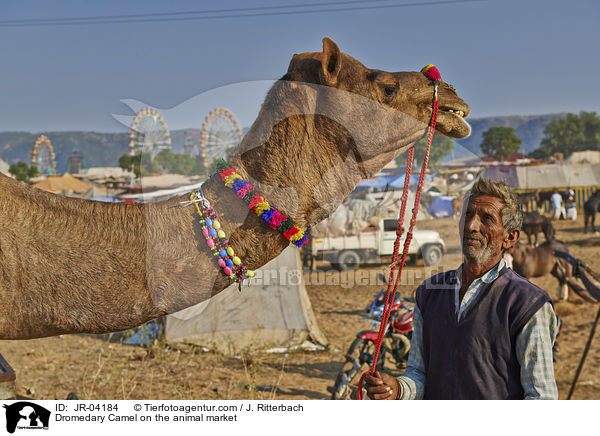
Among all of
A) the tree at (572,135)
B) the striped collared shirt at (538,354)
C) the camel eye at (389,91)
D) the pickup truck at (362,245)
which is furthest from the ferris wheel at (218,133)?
the tree at (572,135)

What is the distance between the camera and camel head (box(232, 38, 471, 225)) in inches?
80.7

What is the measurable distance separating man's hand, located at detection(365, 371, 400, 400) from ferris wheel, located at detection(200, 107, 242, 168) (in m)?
1.19

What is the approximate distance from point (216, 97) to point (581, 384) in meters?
6.07

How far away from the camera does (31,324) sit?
190cm

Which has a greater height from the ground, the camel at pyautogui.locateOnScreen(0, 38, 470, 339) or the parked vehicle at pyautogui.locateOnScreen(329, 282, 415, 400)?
the camel at pyautogui.locateOnScreen(0, 38, 470, 339)

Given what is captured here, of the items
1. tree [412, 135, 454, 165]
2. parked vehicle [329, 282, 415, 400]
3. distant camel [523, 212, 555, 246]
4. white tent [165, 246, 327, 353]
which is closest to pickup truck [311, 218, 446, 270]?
distant camel [523, 212, 555, 246]

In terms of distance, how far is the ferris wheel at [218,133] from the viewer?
266 centimetres

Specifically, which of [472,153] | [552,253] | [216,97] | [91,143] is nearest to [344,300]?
[552,253]

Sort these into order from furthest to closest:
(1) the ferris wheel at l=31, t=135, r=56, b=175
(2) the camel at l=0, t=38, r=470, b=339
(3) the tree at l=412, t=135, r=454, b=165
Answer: (1) the ferris wheel at l=31, t=135, r=56, b=175, (3) the tree at l=412, t=135, r=454, b=165, (2) the camel at l=0, t=38, r=470, b=339

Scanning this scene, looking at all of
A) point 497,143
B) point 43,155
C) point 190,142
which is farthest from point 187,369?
point 497,143

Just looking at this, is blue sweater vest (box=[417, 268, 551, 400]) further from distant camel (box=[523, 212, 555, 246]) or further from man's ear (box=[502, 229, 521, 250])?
distant camel (box=[523, 212, 555, 246])

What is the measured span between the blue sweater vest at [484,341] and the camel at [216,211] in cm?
61

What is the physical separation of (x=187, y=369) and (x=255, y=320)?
1.18 meters
